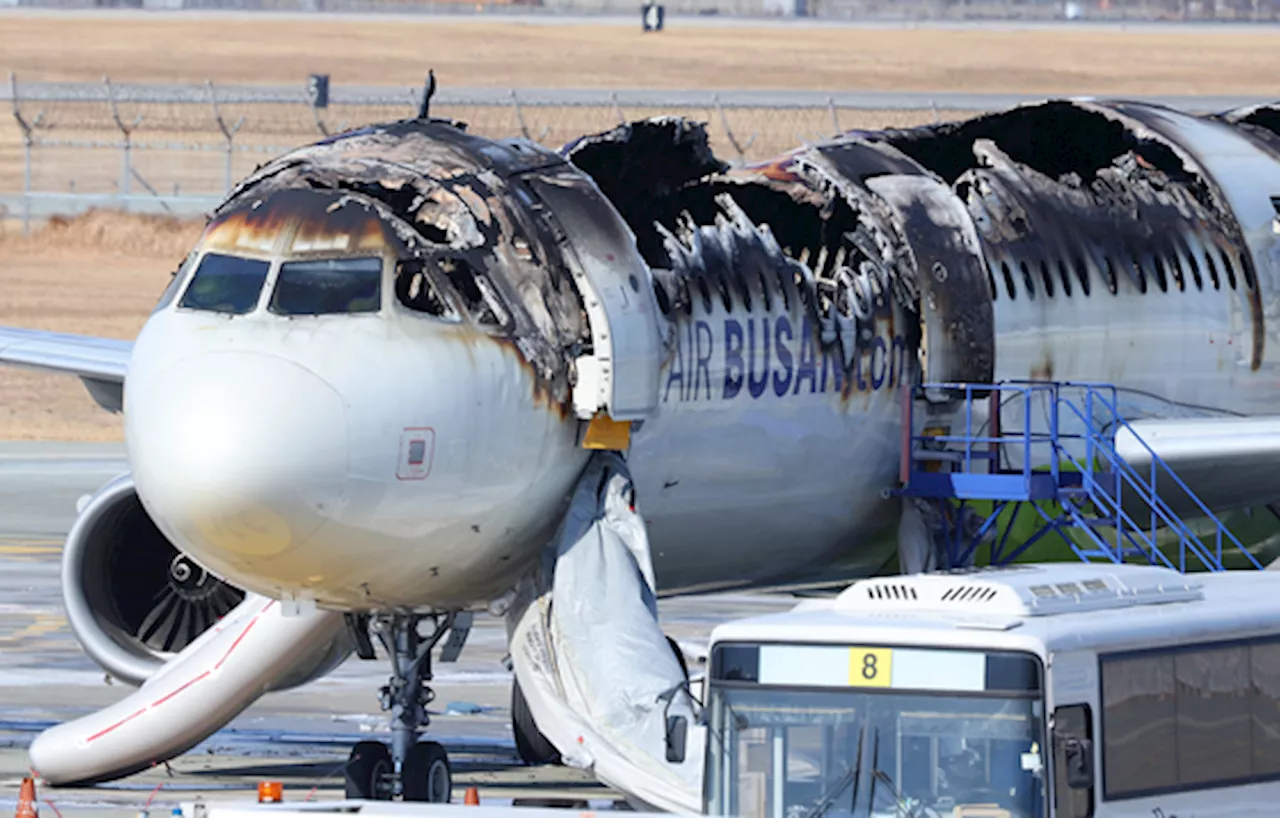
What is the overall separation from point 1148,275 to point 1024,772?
10.7 m

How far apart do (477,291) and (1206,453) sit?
22.2 feet

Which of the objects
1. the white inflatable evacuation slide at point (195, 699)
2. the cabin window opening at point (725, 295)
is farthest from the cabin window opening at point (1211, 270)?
the white inflatable evacuation slide at point (195, 699)

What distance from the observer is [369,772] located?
65.1 feet

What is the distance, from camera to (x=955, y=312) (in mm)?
22844

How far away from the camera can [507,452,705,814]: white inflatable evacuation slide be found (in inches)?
743

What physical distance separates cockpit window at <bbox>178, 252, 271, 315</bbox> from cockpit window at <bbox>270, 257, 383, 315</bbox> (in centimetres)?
17

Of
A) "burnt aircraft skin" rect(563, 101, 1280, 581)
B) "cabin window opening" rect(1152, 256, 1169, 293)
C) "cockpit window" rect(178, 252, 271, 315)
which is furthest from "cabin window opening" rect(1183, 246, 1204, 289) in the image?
"cockpit window" rect(178, 252, 271, 315)

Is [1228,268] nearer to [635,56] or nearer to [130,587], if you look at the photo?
[130,587]

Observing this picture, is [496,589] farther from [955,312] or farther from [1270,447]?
[1270,447]

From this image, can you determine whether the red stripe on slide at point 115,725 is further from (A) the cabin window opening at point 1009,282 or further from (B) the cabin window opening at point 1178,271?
(B) the cabin window opening at point 1178,271

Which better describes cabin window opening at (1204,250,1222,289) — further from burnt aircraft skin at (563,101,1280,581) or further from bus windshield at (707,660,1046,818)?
bus windshield at (707,660,1046,818)

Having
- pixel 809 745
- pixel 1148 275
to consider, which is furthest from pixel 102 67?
pixel 809 745

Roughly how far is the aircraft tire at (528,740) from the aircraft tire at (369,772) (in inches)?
172

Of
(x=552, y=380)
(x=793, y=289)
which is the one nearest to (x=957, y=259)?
(x=793, y=289)
